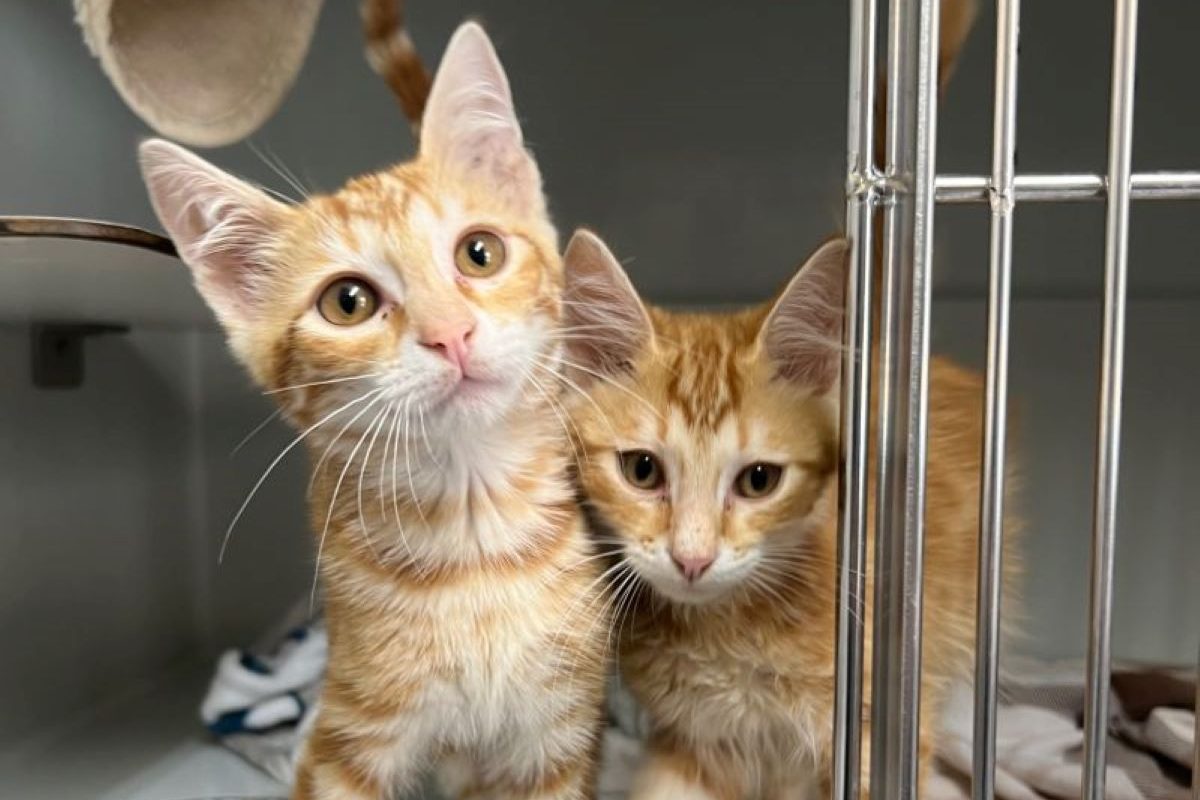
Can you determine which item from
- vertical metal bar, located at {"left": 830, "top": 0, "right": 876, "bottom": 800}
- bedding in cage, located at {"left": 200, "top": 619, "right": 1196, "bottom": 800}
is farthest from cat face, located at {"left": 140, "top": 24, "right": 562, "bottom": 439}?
bedding in cage, located at {"left": 200, "top": 619, "right": 1196, "bottom": 800}

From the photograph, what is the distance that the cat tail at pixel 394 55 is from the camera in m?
0.84

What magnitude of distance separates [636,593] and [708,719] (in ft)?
0.40

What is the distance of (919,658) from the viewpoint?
2.19 feet

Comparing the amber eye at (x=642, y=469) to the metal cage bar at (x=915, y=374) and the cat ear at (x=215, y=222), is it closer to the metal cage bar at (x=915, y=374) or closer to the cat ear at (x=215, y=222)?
the metal cage bar at (x=915, y=374)

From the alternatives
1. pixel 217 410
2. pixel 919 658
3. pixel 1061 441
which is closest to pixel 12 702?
pixel 217 410

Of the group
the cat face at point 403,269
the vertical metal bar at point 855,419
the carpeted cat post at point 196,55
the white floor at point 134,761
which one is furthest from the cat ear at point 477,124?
the white floor at point 134,761

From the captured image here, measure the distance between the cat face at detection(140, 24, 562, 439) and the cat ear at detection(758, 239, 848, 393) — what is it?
0.17m

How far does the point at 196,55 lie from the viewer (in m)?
0.94

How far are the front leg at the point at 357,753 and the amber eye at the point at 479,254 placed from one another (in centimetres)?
33

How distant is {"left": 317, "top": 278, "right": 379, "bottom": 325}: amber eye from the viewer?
0.67 metres

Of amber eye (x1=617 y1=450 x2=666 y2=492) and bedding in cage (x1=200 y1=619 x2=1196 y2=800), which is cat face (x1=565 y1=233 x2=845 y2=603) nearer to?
amber eye (x1=617 y1=450 x2=666 y2=492)

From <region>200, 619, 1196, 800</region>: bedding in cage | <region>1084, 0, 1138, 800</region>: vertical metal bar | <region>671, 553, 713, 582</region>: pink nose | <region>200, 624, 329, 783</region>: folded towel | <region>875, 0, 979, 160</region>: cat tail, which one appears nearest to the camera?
<region>1084, 0, 1138, 800</region>: vertical metal bar

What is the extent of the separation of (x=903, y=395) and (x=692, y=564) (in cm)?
19

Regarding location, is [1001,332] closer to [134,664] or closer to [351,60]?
[351,60]
